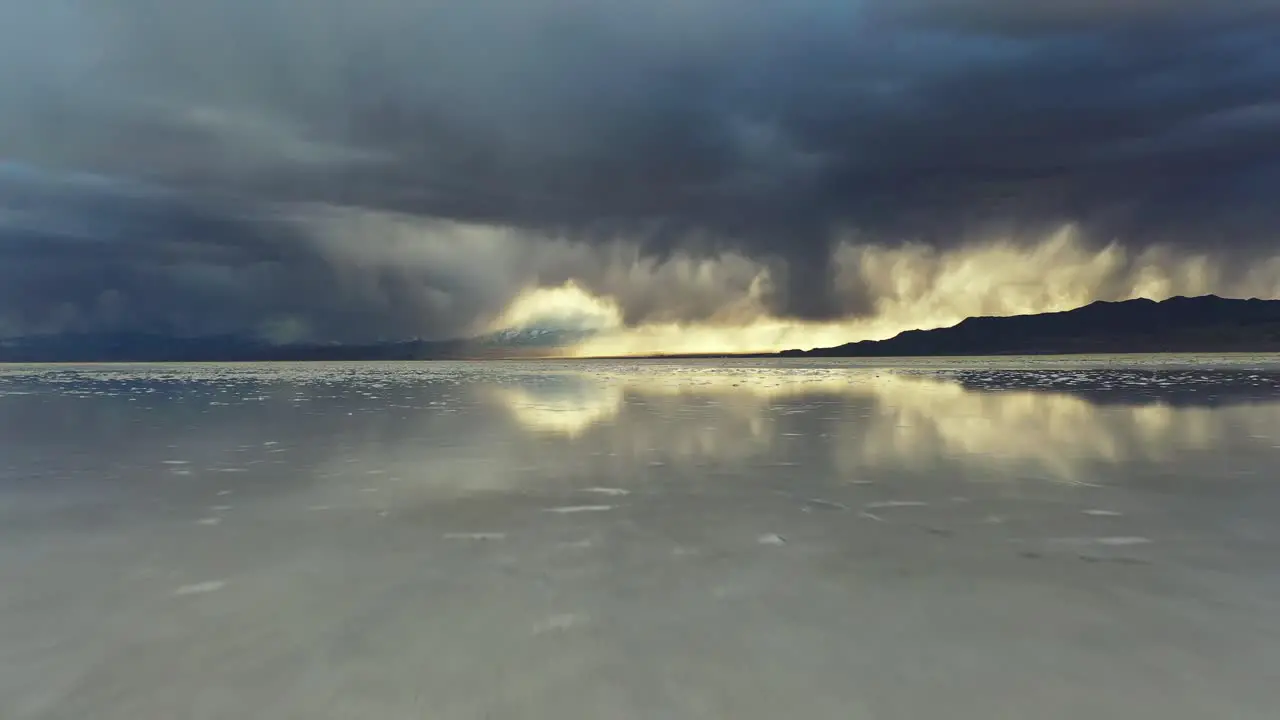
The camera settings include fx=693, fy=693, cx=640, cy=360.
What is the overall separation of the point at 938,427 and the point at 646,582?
14.2 meters

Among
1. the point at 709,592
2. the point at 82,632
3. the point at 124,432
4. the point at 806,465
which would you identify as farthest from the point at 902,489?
the point at 124,432

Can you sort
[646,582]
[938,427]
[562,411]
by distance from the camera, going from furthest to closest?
[562,411] → [938,427] → [646,582]

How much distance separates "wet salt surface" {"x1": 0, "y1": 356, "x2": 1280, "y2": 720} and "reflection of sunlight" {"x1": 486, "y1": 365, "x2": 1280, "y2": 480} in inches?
11.6

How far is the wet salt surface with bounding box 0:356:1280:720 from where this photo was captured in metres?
4.36

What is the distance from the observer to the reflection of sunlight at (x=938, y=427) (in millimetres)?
13617

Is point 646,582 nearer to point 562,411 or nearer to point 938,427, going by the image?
point 938,427

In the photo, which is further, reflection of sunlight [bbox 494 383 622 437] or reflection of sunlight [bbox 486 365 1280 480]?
reflection of sunlight [bbox 494 383 622 437]

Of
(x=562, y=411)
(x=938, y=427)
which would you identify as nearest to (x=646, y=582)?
(x=938, y=427)

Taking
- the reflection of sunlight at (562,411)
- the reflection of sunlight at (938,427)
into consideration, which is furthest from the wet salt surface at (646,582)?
the reflection of sunlight at (562,411)

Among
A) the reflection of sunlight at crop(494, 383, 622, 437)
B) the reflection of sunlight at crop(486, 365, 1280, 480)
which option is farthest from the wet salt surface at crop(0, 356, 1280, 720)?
the reflection of sunlight at crop(494, 383, 622, 437)

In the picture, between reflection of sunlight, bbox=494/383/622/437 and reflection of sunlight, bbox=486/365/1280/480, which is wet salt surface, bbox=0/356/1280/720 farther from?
reflection of sunlight, bbox=494/383/622/437

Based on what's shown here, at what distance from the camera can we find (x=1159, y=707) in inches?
161

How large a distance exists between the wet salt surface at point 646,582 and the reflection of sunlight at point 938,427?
0.97 ft

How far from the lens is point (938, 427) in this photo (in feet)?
59.8
